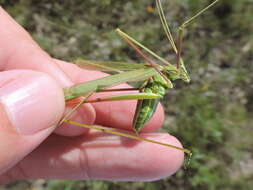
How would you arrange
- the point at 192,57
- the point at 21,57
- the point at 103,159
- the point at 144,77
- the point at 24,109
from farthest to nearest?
1. the point at 192,57
2. the point at 103,159
3. the point at 21,57
4. the point at 144,77
5. the point at 24,109

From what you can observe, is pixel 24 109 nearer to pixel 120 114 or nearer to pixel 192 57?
pixel 120 114

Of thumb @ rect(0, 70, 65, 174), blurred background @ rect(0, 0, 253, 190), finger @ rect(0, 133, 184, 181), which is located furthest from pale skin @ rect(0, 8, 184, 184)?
blurred background @ rect(0, 0, 253, 190)

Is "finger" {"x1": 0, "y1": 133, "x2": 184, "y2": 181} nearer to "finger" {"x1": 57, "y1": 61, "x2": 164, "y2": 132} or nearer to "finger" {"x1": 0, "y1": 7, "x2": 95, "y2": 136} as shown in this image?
"finger" {"x1": 57, "y1": 61, "x2": 164, "y2": 132}

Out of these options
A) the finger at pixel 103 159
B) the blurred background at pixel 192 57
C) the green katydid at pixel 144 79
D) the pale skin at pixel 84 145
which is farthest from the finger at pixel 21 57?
the blurred background at pixel 192 57

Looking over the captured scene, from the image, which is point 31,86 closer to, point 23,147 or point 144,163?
point 23,147

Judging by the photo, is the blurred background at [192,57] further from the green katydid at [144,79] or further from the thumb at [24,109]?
the thumb at [24,109]

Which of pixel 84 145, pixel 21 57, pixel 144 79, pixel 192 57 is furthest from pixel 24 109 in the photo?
pixel 192 57

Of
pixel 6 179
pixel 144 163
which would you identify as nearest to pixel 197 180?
pixel 144 163
